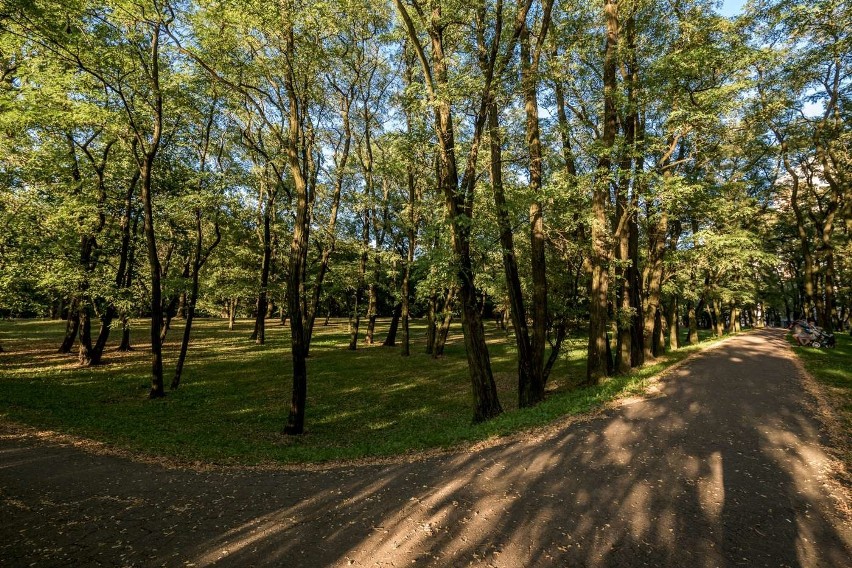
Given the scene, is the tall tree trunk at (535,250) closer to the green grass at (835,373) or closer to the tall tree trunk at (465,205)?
the tall tree trunk at (465,205)

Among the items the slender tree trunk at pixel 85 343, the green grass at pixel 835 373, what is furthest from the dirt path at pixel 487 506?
the slender tree trunk at pixel 85 343

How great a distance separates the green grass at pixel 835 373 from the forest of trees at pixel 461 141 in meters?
4.28

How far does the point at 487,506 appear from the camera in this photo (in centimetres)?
534

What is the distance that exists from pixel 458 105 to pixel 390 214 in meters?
15.8

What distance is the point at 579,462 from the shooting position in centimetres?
659

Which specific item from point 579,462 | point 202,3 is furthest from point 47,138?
point 579,462

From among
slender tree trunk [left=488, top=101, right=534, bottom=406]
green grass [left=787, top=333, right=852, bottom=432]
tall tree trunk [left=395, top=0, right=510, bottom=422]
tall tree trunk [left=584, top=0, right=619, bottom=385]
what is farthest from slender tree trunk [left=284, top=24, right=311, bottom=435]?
green grass [left=787, top=333, right=852, bottom=432]

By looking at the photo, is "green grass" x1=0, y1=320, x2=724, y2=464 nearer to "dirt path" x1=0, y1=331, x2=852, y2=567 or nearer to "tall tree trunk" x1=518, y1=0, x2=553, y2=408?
"tall tree trunk" x1=518, y1=0, x2=553, y2=408

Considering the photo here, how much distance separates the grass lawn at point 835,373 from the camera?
8820mm

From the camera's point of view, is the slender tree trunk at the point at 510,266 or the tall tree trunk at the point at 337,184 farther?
→ the tall tree trunk at the point at 337,184

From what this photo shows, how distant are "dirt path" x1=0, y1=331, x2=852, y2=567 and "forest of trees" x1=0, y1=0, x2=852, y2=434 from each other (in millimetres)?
4620

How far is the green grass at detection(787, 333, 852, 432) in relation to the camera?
29.2 feet

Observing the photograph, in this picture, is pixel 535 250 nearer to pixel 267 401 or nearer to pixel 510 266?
pixel 510 266

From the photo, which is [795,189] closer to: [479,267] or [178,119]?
[479,267]
